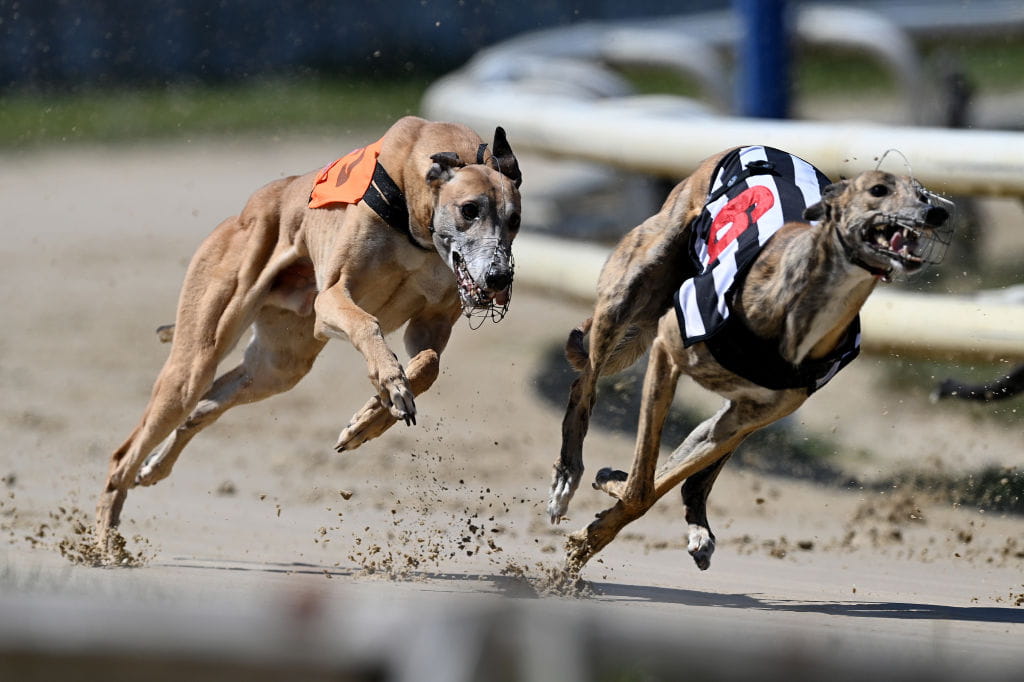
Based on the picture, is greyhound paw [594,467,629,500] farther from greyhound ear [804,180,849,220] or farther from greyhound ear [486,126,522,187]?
greyhound ear [804,180,849,220]

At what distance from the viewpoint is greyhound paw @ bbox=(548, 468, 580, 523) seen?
4059 mm

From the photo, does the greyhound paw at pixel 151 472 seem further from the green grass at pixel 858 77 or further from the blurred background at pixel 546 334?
the green grass at pixel 858 77

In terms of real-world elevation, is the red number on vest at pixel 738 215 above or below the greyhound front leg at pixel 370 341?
above

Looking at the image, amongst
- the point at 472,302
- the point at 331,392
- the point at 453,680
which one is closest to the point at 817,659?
the point at 453,680

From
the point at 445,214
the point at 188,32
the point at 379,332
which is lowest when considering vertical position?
the point at 188,32

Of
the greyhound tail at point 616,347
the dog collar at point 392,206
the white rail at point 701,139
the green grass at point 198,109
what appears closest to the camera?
the dog collar at point 392,206

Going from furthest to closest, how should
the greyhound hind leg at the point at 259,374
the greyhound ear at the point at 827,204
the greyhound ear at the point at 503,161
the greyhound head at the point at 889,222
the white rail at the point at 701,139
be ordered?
the white rail at the point at 701,139 → the greyhound hind leg at the point at 259,374 → the greyhound ear at the point at 503,161 → the greyhound ear at the point at 827,204 → the greyhound head at the point at 889,222

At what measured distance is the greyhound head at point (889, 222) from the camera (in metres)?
3.10

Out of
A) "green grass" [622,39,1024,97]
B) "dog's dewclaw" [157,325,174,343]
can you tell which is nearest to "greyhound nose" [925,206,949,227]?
"dog's dewclaw" [157,325,174,343]

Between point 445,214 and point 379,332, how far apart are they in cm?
34

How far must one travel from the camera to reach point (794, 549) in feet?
15.6

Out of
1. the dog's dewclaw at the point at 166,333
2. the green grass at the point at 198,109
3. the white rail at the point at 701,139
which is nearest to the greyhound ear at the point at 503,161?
the dog's dewclaw at the point at 166,333

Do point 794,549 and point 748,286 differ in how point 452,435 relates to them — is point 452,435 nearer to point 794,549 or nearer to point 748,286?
point 794,549

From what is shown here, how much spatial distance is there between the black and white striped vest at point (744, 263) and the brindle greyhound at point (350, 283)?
1.61 ft
